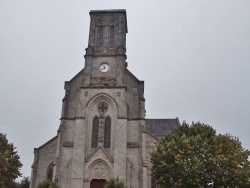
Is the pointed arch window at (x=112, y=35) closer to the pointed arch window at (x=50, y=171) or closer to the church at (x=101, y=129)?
the church at (x=101, y=129)

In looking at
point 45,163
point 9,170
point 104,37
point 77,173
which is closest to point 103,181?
point 77,173

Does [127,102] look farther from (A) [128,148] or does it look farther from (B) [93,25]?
(B) [93,25]

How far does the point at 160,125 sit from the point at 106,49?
16.0 m

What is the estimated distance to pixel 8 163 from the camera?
34.0m

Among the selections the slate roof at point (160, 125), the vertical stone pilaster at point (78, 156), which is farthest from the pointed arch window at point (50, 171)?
the slate roof at point (160, 125)

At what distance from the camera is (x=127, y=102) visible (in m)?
39.8

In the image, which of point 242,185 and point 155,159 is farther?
point 155,159

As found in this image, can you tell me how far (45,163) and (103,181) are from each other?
7.07 m

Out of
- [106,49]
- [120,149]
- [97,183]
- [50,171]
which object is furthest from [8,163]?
[106,49]

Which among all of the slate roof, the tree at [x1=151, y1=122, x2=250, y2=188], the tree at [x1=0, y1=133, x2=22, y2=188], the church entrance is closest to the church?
the church entrance

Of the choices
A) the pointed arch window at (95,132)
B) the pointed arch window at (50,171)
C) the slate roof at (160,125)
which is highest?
the slate roof at (160,125)

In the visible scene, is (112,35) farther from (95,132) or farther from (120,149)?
(120,149)

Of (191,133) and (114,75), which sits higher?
(114,75)

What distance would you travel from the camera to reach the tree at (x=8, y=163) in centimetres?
3328
